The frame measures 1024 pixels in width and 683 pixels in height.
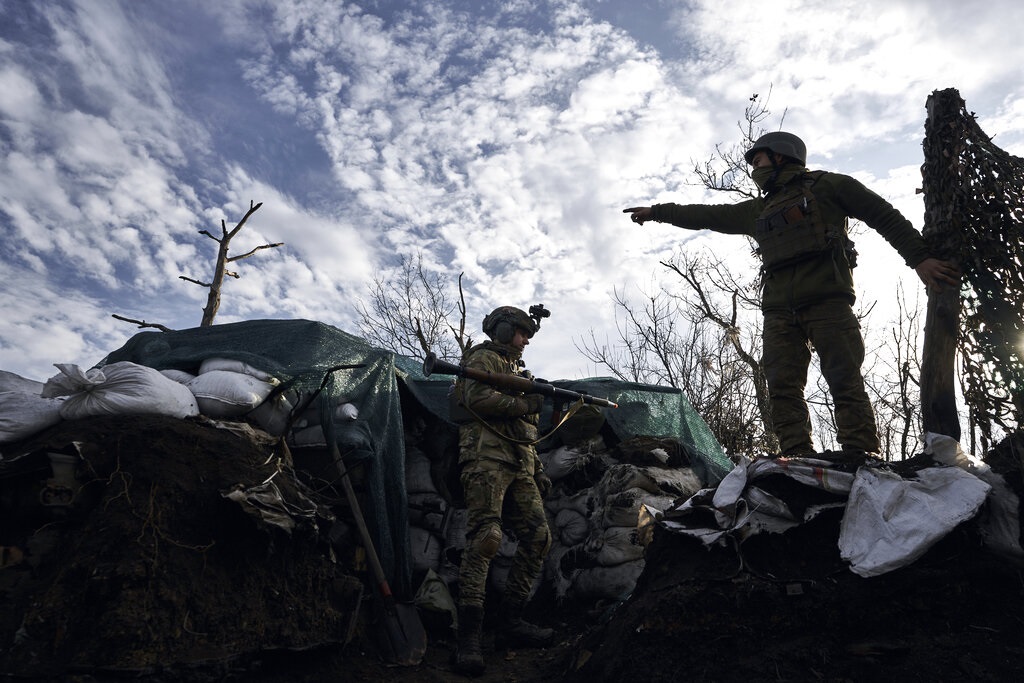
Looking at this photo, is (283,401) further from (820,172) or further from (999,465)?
(999,465)

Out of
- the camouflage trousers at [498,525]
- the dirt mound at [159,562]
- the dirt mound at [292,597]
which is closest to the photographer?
the dirt mound at [292,597]

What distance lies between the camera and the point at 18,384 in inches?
153

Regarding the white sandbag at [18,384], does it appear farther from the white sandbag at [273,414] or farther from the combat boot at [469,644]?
the combat boot at [469,644]

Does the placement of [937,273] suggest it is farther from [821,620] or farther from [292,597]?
[292,597]

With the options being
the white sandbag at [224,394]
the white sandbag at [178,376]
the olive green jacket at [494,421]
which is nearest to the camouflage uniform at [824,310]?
the olive green jacket at [494,421]

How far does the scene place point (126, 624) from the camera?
8.66 ft

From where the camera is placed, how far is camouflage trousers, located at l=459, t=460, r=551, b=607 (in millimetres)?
3734

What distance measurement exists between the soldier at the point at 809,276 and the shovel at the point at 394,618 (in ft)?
7.70

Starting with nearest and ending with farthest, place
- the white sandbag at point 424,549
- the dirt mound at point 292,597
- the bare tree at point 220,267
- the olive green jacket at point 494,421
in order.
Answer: the dirt mound at point 292,597
the olive green jacket at point 494,421
the white sandbag at point 424,549
the bare tree at point 220,267

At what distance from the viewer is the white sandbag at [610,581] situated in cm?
423

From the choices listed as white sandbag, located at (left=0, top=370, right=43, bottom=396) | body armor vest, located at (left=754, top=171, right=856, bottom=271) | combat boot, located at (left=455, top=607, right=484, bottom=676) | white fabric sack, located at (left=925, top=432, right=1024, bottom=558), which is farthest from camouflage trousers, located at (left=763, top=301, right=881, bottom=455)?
white sandbag, located at (left=0, top=370, right=43, bottom=396)

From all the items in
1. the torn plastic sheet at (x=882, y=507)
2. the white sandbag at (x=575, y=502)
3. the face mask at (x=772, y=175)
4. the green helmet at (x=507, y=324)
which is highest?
the face mask at (x=772, y=175)

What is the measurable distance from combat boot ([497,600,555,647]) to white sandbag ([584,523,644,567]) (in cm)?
63

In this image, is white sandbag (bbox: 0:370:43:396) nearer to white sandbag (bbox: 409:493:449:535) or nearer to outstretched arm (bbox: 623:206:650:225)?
white sandbag (bbox: 409:493:449:535)
